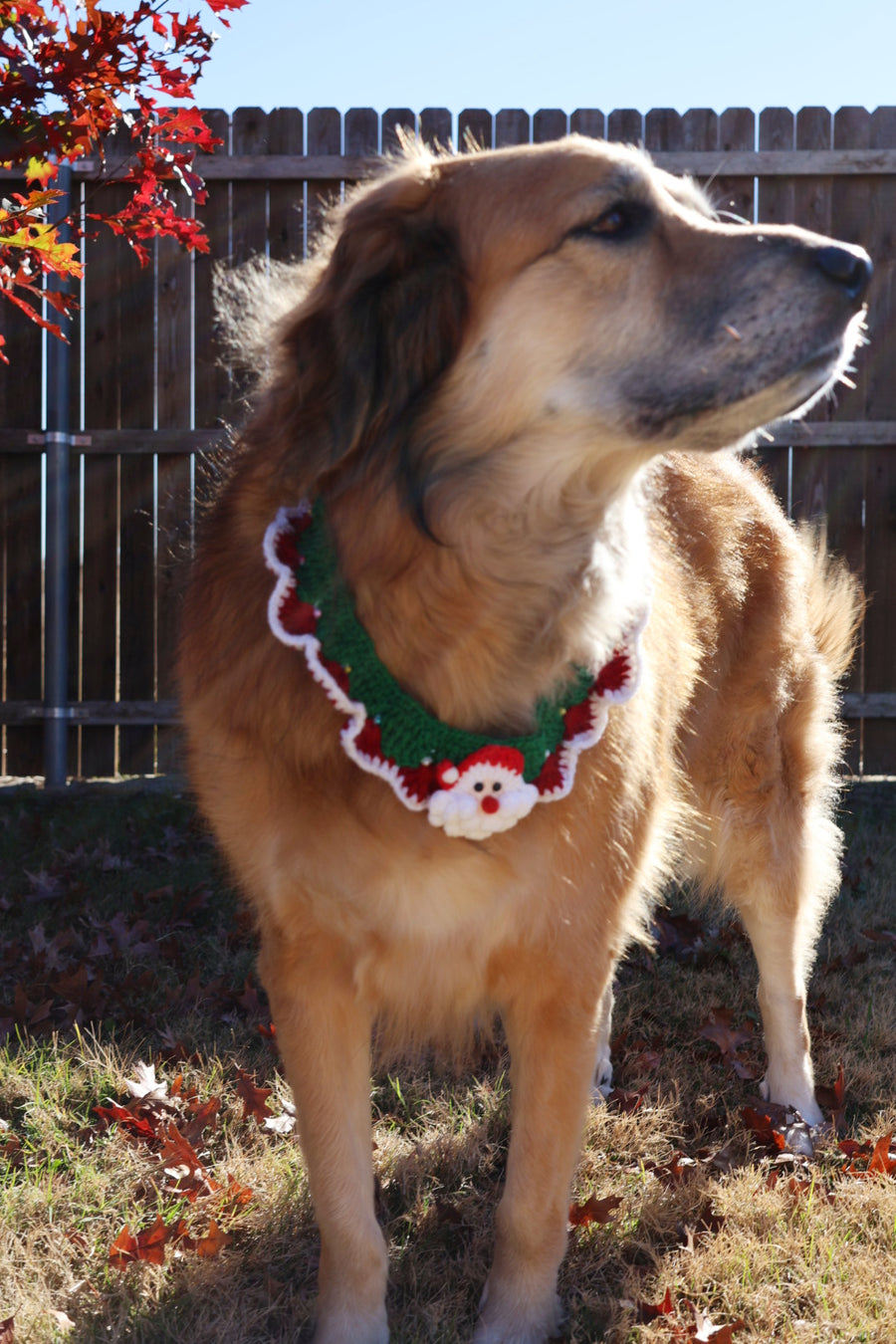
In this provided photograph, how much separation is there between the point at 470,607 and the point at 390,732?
224 mm

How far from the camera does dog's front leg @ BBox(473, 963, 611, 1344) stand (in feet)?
6.40

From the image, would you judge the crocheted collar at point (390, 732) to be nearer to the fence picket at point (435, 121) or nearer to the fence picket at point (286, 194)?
the fence picket at point (286, 194)

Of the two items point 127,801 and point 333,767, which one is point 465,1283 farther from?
point 127,801

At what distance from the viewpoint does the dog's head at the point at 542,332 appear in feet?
5.80

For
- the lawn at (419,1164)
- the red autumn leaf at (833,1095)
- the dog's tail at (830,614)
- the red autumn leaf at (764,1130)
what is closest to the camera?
the lawn at (419,1164)

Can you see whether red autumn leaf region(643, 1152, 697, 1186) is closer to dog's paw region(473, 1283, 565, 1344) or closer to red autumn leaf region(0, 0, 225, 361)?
dog's paw region(473, 1283, 565, 1344)

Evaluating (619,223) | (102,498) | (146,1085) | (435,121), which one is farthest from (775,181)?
(146,1085)

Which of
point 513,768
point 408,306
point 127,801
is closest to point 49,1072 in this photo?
point 513,768

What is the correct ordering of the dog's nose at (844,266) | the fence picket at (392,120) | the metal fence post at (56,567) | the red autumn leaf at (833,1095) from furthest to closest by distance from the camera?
the fence picket at (392,120), the metal fence post at (56,567), the red autumn leaf at (833,1095), the dog's nose at (844,266)

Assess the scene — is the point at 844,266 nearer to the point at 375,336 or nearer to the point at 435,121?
the point at 375,336

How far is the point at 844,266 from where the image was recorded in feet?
5.70

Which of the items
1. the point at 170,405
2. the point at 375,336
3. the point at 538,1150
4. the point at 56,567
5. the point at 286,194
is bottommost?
the point at 538,1150

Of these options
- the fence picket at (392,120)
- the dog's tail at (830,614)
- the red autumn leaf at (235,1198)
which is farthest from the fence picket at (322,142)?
the red autumn leaf at (235,1198)

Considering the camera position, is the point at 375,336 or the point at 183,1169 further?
the point at 183,1169
